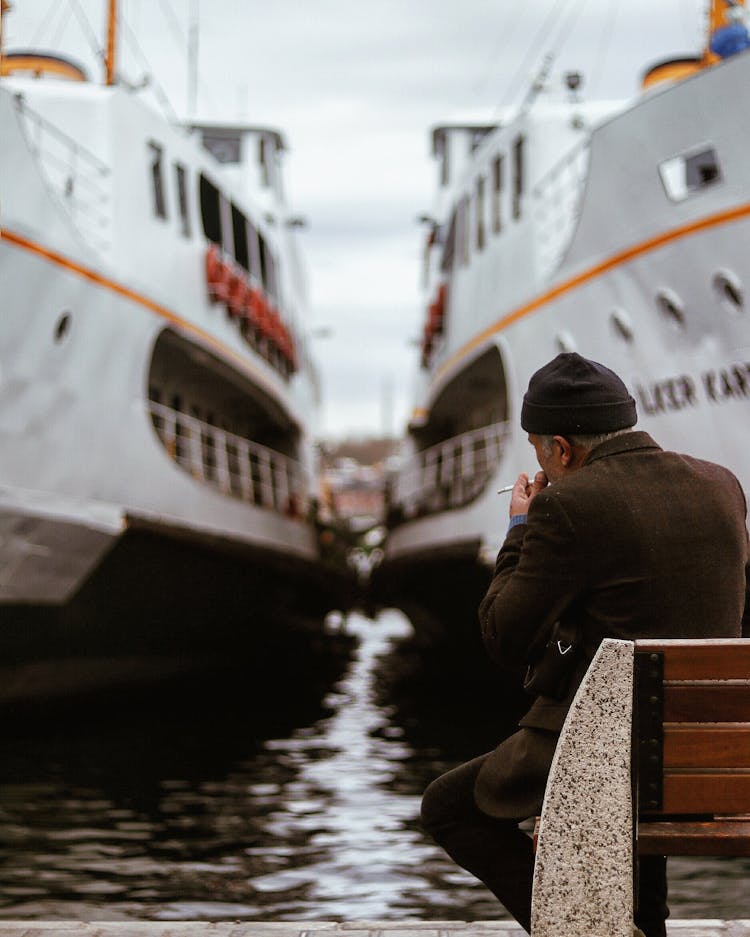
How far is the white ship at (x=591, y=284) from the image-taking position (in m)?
10.3

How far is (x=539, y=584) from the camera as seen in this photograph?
3.04 metres

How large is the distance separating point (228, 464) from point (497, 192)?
200 inches

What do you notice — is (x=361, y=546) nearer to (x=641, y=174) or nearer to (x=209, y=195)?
(x=209, y=195)

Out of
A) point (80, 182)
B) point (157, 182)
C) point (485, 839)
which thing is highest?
point (157, 182)

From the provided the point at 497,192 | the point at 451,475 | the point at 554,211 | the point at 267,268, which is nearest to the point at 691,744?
the point at 554,211

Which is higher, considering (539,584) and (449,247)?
(449,247)

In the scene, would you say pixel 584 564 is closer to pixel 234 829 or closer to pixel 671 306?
pixel 234 829

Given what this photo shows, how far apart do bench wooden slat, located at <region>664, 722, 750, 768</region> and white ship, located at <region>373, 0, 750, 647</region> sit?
724 centimetres

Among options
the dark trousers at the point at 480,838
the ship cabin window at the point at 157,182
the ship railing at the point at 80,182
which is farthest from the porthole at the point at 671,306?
the dark trousers at the point at 480,838

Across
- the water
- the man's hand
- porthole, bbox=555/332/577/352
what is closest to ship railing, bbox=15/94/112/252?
porthole, bbox=555/332/577/352

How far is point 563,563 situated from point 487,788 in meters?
0.60

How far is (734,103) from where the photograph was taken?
10211 mm

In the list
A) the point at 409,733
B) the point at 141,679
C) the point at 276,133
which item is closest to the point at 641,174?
the point at 409,733

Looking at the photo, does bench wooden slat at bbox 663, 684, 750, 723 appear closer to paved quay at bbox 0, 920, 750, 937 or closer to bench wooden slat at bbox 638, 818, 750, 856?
bench wooden slat at bbox 638, 818, 750, 856
